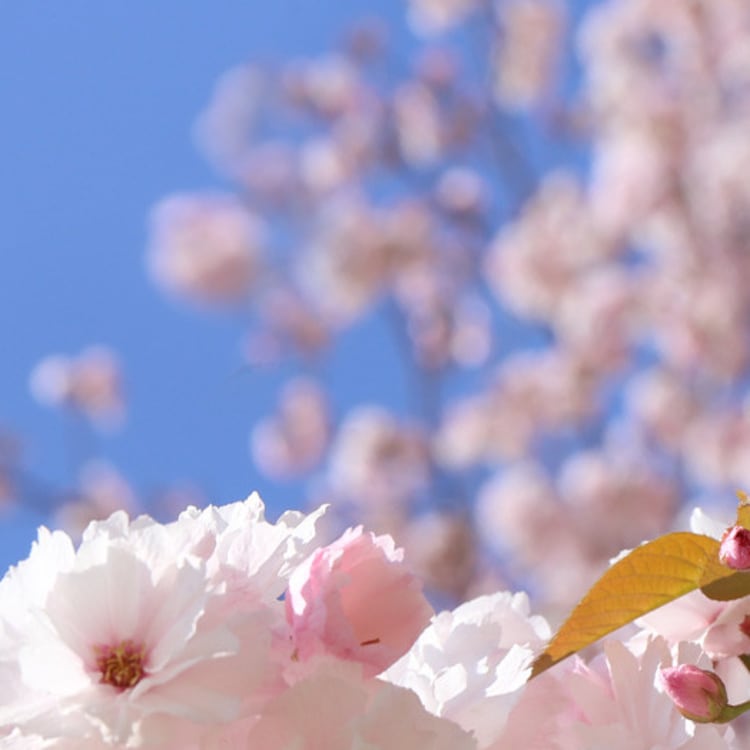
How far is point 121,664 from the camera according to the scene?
0.99ft

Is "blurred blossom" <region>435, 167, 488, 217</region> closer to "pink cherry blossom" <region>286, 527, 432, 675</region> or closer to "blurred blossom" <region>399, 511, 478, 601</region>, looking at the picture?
"blurred blossom" <region>399, 511, 478, 601</region>

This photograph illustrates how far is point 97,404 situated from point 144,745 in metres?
5.90

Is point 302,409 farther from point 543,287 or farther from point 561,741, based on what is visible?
point 561,741

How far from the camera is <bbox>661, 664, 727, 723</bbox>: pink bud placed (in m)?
0.33

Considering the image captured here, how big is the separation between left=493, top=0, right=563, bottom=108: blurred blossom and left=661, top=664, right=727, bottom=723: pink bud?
515 centimetres

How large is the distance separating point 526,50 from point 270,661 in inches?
232

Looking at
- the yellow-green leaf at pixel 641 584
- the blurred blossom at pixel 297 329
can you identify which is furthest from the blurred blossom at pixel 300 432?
the yellow-green leaf at pixel 641 584

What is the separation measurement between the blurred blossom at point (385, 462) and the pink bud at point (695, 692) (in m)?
4.87

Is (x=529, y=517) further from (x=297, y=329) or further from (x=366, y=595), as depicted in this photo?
(x=366, y=595)

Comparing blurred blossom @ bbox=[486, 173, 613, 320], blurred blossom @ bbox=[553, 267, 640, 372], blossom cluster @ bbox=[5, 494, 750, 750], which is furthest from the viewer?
blurred blossom @ bbox=[486, 173, 613, 320]

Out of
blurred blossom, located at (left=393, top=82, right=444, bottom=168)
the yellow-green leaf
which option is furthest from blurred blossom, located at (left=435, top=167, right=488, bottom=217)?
the yellow-green leaf

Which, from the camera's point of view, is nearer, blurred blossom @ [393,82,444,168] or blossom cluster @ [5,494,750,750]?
blossom cluster @ [5,494,750,750]

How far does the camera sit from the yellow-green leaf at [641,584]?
1.17ft

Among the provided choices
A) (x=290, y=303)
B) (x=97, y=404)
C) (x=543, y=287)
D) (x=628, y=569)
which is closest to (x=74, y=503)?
(x=97, y=404)
